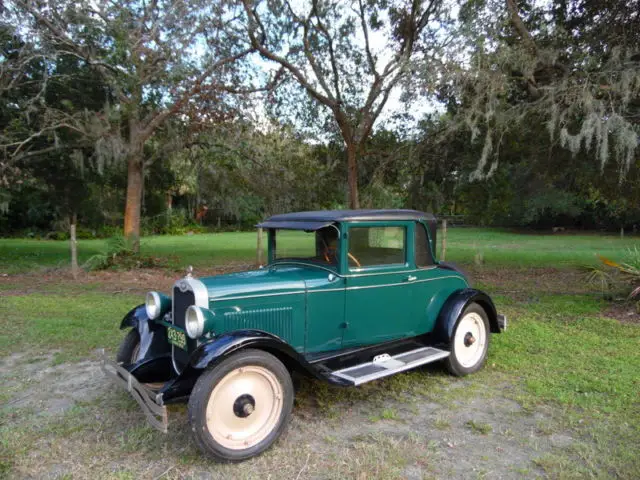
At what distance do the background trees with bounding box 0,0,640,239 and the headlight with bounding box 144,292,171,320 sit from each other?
599cm

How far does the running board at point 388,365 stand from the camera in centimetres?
347

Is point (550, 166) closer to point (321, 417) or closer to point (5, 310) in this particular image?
point (321, 417)

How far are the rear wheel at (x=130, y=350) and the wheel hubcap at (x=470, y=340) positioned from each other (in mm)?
2967

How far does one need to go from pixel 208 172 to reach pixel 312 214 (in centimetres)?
1084

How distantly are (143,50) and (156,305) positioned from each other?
311 inches

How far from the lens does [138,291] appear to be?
349 inches

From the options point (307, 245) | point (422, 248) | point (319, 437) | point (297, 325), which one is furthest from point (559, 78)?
point (319, 437)

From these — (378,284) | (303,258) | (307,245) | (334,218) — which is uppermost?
(334,218)

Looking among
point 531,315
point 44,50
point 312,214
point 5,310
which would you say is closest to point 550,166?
point 531,315

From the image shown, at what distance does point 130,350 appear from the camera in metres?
3.93

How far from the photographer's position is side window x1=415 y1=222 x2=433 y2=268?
170 inches

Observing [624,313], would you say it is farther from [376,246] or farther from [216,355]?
[216,355]

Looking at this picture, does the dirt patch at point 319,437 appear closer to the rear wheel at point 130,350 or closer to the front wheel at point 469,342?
the front wheel at point 469,342

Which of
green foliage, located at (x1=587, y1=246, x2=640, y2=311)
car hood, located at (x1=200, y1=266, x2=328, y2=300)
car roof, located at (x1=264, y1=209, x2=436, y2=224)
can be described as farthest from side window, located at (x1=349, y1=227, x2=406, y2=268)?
green foliage, located at (x1=587, y1=246, x2=640, y2=311)
